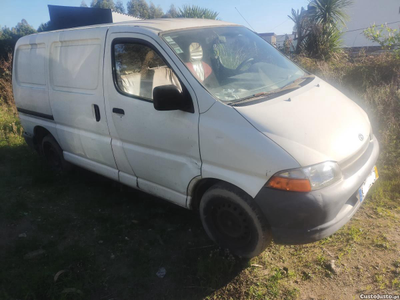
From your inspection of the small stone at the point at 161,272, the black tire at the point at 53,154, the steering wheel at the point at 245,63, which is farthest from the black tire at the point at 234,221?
the black tire at the point at 53,154

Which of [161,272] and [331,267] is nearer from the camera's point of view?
[331,267]

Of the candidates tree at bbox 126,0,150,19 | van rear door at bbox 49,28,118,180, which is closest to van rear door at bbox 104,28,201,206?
van rear door at bbox 49,28,118,180

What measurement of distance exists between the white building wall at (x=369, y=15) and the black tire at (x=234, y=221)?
24.2 metres

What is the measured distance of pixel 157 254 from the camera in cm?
308

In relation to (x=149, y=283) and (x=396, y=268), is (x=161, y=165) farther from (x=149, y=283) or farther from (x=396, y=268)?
(x=396, y=268)

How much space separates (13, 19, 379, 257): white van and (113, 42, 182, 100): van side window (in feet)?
0.04

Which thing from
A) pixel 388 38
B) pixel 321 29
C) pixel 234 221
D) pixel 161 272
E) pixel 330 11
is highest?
pixel 330 11

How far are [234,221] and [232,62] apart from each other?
158 centimetres

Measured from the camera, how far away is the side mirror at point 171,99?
269cm

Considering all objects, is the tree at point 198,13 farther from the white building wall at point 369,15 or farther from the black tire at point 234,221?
the white building wall at point 369,15

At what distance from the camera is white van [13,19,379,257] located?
2.40 meters

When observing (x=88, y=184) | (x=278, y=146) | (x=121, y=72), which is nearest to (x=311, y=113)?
(x=278, y=146)

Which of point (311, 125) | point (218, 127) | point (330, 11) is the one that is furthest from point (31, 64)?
point (330, 11)

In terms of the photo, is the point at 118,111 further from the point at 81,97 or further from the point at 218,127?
the point at 218,127
